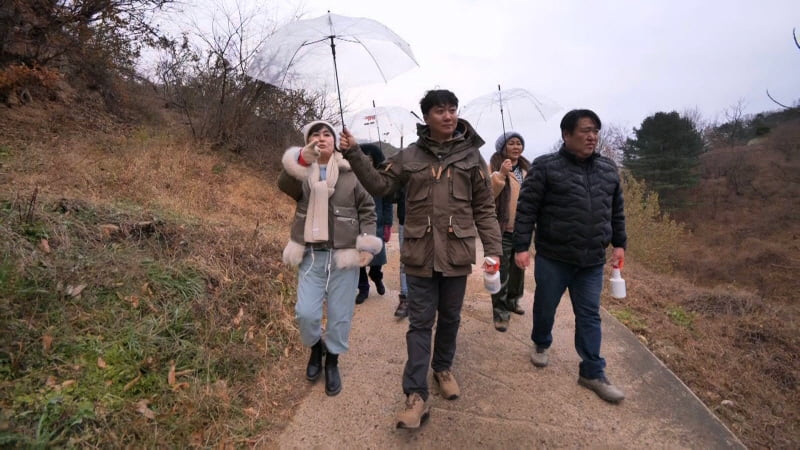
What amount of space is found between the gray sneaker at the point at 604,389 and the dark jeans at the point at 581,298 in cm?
4

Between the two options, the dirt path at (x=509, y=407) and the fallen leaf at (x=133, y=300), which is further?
the fallen leaf at (x=133, y=300)

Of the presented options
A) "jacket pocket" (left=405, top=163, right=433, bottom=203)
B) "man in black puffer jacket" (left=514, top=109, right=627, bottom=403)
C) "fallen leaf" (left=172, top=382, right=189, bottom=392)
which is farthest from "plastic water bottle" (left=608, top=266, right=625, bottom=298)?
"fallen leaf" (left=172, top=382, right=189, bottom=392)

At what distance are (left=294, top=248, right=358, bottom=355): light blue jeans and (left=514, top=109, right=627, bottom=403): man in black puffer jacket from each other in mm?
1345

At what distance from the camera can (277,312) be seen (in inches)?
140

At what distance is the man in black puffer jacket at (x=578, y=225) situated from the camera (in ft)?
8.66

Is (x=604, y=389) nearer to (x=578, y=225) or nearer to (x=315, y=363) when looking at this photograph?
(x=578, y=225)

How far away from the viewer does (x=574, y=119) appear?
2668 millimetres

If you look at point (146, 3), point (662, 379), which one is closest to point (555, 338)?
point (662, 379)

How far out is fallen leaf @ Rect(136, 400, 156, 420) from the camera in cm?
211

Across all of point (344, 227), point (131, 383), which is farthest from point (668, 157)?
point (131, 383)

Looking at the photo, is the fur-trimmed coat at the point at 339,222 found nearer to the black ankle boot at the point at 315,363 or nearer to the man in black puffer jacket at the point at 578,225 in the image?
the black ankle boot at the point at 315,363

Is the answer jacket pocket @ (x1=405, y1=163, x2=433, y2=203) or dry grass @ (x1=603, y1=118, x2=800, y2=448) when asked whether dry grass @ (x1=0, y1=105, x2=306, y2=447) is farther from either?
dry grass @ (x1=603, y1=118, x2=800, y2=448)

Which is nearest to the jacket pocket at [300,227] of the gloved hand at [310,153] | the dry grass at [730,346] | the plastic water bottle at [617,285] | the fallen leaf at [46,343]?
the gloved hand at [310,153]

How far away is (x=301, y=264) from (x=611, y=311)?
13.0ft
